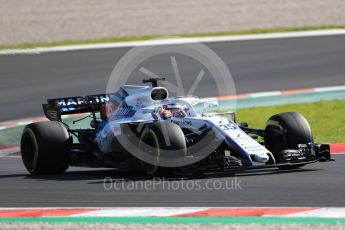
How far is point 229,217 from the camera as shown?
8.73m

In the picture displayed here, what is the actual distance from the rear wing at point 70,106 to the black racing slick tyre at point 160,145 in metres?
2.06

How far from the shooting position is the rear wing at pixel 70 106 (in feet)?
44.1

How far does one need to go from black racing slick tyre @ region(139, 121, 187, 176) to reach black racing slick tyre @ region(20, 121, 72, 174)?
1.37 meters

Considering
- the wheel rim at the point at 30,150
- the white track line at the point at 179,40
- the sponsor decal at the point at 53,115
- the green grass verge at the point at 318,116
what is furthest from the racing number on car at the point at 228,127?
the white track line at the point at 179,40

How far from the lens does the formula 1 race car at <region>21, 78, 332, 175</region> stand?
445 inches

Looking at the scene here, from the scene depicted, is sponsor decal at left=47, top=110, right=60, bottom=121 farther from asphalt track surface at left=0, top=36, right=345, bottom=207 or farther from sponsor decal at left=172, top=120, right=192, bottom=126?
sponsor decal at left=172, top=120, right=192, bottom=126

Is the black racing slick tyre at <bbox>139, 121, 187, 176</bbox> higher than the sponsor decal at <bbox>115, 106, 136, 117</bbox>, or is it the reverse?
the sponsor decal at <bbox>115, 106, 136, 117</bbox>

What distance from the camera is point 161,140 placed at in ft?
36.8

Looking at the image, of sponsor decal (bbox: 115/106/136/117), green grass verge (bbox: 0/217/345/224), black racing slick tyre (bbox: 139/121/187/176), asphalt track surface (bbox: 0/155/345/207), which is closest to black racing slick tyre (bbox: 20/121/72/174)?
asphalt track surface (bbox: 0/155/345/207)

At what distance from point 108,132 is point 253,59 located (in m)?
13.6

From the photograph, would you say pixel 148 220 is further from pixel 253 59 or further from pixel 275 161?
pixel 253 59

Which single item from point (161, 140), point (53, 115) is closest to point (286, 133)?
point (161, 140)

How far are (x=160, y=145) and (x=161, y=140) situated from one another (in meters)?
0.06

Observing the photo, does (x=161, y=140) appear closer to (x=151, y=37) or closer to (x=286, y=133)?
(x=286, y=133)
